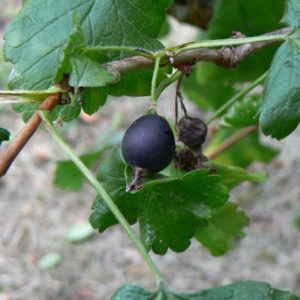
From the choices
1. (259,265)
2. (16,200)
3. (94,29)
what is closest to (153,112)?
(94,29)

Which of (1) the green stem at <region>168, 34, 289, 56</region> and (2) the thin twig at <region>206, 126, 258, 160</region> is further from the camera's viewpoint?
(2) the thin twig at <region>206, 126, 258, 160</region>

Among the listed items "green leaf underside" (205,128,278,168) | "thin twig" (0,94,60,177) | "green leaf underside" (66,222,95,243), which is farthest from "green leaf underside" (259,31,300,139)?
"green leaf underside" (66,222,95,243)

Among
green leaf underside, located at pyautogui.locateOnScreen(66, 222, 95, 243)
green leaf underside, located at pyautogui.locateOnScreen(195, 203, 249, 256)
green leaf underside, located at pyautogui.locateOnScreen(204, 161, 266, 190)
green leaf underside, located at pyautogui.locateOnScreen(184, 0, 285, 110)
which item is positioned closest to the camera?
green leaf underside, located at pyautogui.locateOnScreen(204, 161, 266, 190)

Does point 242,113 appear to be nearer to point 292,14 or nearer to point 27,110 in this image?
point 292,14

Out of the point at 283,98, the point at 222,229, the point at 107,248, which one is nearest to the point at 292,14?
the point at 283,98

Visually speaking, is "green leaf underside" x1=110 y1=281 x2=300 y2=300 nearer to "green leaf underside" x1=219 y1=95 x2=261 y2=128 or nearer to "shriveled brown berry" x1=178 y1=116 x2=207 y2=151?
"shriveled brown berry" x1=178 y1=116 x2=207 y2=151

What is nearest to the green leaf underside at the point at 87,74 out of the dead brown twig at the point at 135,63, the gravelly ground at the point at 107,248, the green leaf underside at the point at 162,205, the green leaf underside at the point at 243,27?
A: the dead brown twig at the point at 135,63

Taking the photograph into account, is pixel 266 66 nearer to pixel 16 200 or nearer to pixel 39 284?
pixel 39 284
